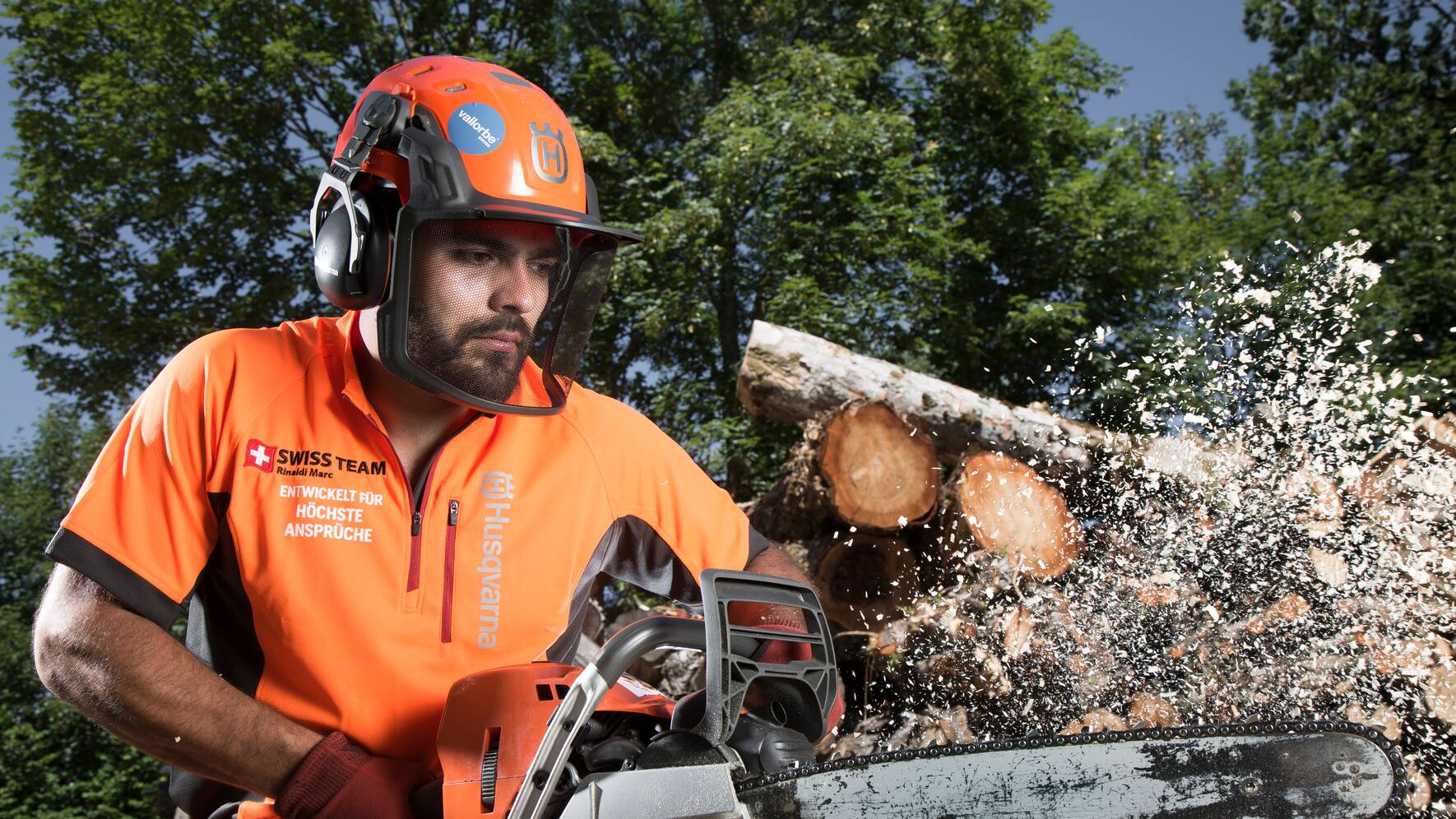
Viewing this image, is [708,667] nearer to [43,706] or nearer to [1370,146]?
[43,706]

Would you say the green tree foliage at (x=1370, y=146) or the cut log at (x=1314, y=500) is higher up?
the green tree foliage at (x=1370, y=146)

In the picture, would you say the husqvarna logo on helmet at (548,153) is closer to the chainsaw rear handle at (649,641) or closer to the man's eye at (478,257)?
the man's eye at (478,257)

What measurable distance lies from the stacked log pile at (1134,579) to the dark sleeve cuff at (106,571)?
10.6 feet

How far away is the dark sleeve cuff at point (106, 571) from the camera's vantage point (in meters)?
1.61

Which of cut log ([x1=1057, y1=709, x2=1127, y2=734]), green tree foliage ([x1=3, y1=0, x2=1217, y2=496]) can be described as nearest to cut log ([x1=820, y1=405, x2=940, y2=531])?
cut log ([x1=1057, y1=709, x2=1127, y2=734])

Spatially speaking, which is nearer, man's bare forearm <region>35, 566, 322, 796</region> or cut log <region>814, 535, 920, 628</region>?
man's bare forearm <region>35, 566, 322, 796</region>

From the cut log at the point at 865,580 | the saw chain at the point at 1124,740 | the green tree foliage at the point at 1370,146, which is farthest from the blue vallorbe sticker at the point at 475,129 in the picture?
the green tree foliage at the point at 1370,146

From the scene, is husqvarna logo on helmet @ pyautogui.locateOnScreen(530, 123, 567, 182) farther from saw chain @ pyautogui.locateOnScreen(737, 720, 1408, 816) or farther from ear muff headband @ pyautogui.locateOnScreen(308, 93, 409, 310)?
saw chain @ pyautogui.locateOnScreen(737, 720, 1408, 816)

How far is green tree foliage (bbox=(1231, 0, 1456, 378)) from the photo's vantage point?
11.8m

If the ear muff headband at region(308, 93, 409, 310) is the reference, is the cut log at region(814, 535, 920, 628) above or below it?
below

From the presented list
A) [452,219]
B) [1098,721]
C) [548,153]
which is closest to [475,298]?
[452,219]

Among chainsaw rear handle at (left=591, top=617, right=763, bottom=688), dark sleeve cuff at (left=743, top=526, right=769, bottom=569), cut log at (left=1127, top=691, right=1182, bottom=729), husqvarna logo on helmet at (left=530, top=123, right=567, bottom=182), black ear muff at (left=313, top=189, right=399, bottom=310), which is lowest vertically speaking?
cut log at (left=1127, top=691, right=1182, bottom=729)

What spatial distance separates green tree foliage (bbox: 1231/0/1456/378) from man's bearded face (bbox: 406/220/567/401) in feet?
32.5

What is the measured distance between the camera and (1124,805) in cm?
142
